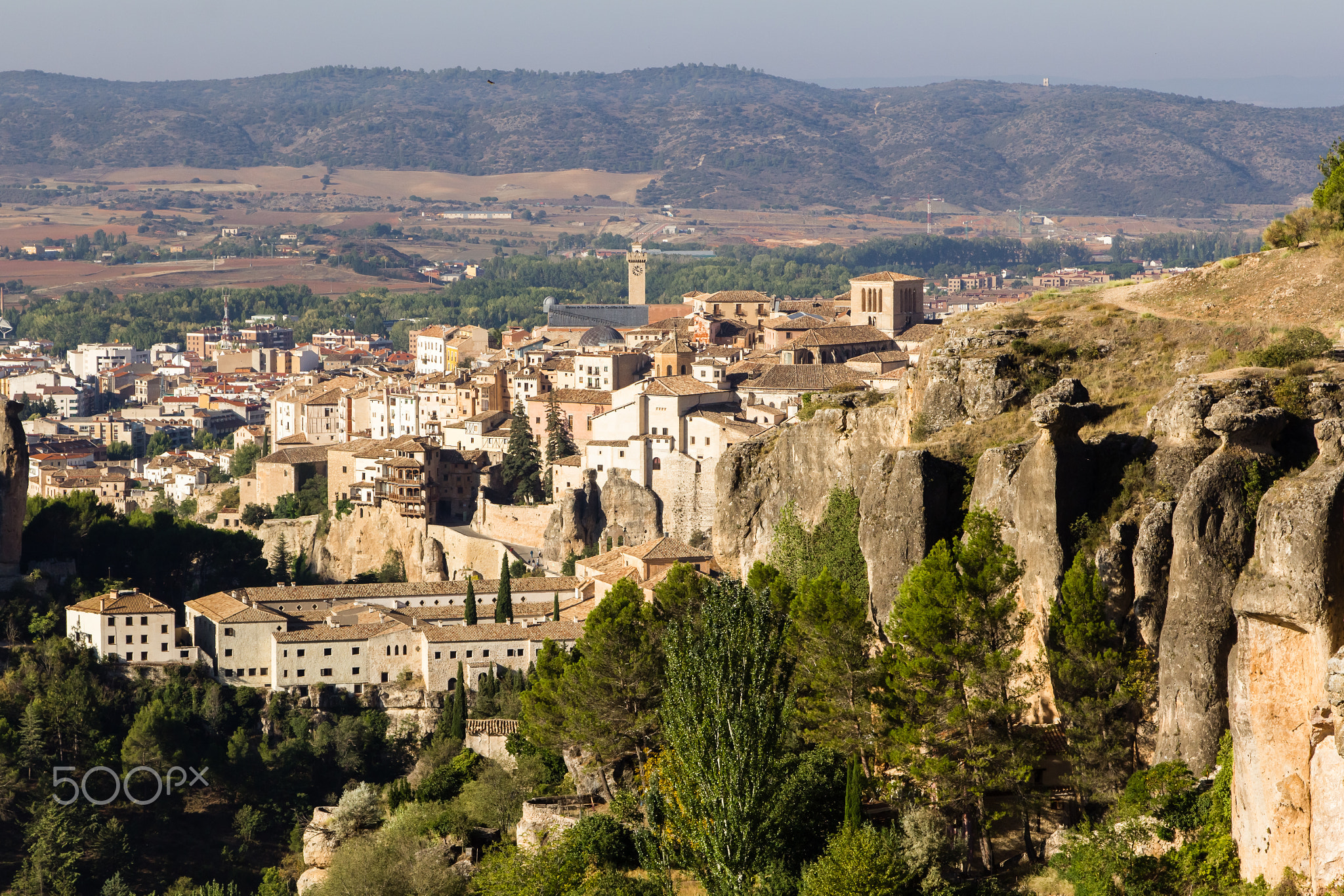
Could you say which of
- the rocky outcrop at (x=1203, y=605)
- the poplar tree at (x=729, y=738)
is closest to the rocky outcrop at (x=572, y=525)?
the poplar tree at (x=729, y=738)

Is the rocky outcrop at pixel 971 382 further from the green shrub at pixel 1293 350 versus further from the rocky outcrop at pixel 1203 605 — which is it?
the rocky outcrop at pixel 1203 605

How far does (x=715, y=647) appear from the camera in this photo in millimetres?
20469

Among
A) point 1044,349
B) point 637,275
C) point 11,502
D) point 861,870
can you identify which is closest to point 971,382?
point 1044,349

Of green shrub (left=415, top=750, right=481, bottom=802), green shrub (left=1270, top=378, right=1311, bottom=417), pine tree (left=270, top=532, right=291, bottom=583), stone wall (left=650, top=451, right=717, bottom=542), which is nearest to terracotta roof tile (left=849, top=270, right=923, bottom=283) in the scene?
stone wall (left=650, top=451, right=717, bottom=542)

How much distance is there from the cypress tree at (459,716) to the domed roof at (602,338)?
143 ft

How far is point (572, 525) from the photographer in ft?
194

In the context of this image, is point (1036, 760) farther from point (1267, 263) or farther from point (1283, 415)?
point (1267, 263)

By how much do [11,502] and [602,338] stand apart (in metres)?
38.5

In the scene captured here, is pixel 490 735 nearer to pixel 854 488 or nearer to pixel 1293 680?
pixel 854 488

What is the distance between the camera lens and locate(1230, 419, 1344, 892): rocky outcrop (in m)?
15.2

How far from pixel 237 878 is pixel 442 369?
2515 inches

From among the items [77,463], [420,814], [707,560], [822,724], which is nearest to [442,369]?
[77,463]

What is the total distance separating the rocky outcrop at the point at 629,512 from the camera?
5853 cm

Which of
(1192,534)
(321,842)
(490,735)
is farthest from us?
(490,735)
